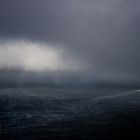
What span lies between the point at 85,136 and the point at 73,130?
9082mm

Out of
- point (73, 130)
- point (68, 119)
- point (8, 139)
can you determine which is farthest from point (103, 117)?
point (8, 139)

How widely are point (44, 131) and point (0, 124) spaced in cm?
2190

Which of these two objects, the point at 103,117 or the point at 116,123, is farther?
the point at 103,117

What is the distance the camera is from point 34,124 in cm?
10975

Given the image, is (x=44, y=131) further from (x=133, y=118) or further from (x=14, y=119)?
(x=133, y=118)

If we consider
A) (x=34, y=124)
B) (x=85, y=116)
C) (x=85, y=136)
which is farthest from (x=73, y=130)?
(x=85, y=116)

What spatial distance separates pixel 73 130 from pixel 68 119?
21.6m

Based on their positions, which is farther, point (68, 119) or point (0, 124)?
point (68, 119)

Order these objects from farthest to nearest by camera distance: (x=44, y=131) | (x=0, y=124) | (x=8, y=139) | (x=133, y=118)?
(x=133, y=118)
(x=0, y=124)
(x=44, y=131)
(x=8, y=139)

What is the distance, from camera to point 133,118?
121 meters

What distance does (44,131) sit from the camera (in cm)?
9781

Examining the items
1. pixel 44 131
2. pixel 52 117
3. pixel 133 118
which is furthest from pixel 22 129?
pixel 133 118

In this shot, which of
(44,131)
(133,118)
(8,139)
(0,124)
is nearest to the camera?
→ (8,139)

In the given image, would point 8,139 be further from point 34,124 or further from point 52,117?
point 52,117
